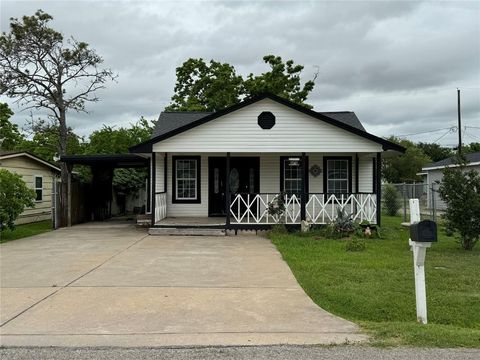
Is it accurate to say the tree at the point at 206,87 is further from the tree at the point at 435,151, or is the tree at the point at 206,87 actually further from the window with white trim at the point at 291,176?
the tree at the point at 435,151

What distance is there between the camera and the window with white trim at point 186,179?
17.4 meters

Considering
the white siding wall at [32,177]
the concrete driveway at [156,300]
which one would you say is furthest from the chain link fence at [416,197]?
the white siding wall at [32,177]

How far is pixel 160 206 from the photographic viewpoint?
1611 centimetres

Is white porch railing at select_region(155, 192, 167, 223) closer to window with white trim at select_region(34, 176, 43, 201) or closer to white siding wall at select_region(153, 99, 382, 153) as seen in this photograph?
white siding wall at select_region(153, 99, 382, 153)

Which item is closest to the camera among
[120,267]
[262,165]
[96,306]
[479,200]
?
[96,306]

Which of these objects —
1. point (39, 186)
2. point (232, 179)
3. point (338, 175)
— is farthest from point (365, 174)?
point (39, 186)

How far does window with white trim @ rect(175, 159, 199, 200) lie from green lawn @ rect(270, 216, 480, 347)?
6127mm

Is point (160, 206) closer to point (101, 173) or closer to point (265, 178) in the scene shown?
point (265, 178)

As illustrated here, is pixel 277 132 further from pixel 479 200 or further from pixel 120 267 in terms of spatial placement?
pixel 120 267

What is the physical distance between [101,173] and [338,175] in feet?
35.2

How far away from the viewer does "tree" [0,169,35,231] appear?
1398 cm

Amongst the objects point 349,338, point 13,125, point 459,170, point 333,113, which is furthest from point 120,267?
point 13,125

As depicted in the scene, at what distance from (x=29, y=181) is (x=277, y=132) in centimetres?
1196

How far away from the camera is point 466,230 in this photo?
11.4 m
